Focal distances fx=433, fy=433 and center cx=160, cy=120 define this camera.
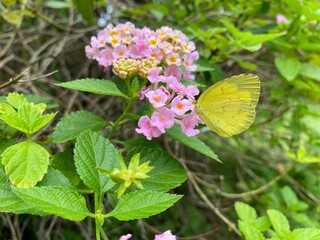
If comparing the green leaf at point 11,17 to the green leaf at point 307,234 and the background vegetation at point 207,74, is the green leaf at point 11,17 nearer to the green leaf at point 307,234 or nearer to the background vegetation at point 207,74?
the background vegetation at point 207,74

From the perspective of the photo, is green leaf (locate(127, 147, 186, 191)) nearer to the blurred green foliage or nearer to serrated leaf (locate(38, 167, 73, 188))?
serrated leaf (locate(38, 167, 73, 188))

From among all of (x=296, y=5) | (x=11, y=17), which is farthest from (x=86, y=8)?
(x=296, y=5)

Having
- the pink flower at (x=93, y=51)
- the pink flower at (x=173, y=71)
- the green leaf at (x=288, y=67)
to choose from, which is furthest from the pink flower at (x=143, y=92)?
the green leaf at (x=288, y=67)

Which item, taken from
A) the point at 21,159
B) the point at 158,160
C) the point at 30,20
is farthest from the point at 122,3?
the point at 21,159

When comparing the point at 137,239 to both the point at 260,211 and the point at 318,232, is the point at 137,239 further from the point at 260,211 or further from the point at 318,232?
the point at 318,232

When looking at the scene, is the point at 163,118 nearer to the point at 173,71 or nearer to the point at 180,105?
the point at 180,105
